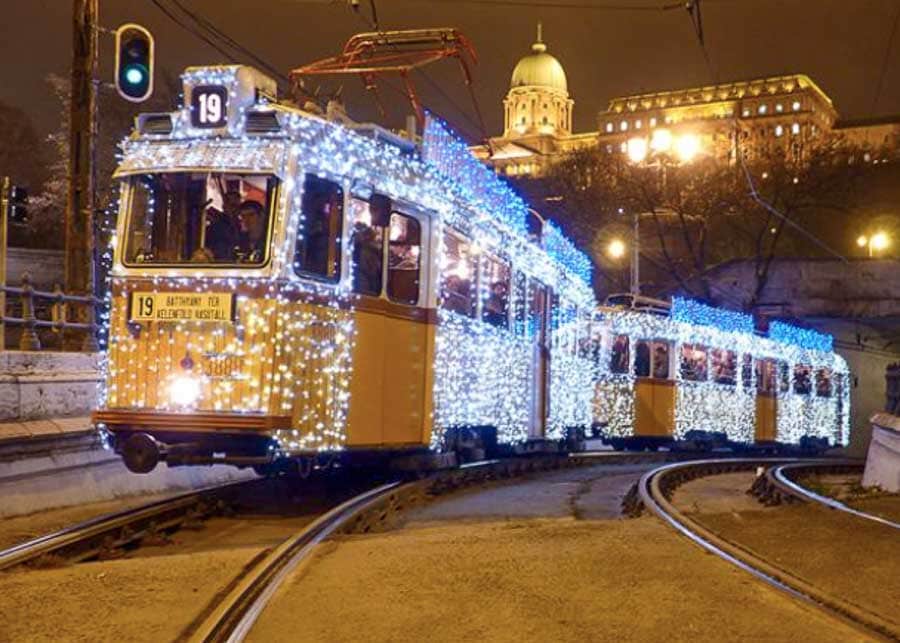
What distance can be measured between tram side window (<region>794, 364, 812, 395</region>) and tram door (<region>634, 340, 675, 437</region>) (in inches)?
300

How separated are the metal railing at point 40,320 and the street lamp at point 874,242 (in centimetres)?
5050

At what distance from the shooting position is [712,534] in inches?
349

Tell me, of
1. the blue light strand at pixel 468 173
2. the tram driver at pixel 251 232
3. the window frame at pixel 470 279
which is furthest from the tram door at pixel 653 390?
the tram driver at pixel 251 232

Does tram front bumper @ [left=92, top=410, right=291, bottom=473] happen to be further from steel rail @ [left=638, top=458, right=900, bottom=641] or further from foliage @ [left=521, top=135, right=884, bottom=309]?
foliage @ [left=521, top=135, right=884, bottom=309]

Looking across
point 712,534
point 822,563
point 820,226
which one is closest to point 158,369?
point 712,534

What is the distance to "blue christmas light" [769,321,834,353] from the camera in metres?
28.7

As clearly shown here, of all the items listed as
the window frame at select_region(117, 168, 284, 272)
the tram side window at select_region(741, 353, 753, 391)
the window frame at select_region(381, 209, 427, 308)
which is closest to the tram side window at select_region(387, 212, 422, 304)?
the window frame at select_region(381, 209, 427, 308)

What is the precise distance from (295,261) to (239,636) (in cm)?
439

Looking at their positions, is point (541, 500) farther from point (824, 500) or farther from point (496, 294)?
point (824, 500)

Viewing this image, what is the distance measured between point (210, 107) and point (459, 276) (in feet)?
11.4

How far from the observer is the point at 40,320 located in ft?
43.6

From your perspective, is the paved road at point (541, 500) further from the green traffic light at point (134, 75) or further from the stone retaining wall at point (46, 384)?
the green traffic light at point (134, 75)

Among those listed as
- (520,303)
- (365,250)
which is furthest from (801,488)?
(365,250)

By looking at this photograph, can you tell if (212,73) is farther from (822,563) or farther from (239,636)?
(822,563)
